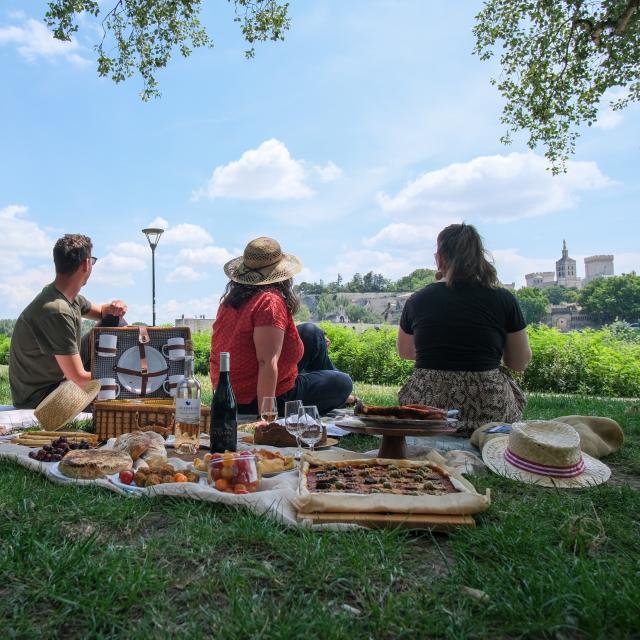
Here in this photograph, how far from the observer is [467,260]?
4281 millimetres

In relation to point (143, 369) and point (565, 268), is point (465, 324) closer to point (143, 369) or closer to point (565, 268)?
point (143, 369)

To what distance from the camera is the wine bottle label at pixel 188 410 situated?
352cm

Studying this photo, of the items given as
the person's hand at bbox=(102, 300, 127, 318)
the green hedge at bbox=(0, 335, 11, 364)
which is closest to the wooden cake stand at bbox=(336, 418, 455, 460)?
the person's hand at bbox=(102, 300, 127, 318)

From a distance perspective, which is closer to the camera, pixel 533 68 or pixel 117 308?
pixel 117 308

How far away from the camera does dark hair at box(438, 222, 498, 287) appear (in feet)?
14.1

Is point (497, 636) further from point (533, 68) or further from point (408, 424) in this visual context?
point (533, 68)

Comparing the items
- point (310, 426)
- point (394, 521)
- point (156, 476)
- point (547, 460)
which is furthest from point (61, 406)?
point (547, 460)

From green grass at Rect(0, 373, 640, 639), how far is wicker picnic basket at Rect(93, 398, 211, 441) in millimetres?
1511

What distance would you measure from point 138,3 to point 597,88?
1026cm

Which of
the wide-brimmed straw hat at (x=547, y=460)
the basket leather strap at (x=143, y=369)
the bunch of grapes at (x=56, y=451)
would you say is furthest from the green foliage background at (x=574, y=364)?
the bunch of grapes at (x=56, y=451)

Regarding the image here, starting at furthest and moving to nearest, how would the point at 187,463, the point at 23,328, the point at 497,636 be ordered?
the point at 23,328 < the point at 187,463 < the point at 497,636

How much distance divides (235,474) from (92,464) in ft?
2.62

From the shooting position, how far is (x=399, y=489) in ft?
8.49

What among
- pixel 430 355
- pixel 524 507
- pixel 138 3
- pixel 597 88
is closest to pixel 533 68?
pixel 597 88
